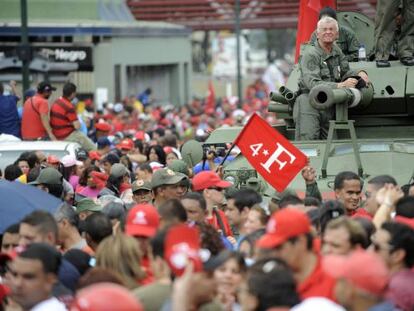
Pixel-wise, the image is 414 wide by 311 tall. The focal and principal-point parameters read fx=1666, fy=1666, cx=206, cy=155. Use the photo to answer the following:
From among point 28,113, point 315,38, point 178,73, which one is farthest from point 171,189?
point 178,73

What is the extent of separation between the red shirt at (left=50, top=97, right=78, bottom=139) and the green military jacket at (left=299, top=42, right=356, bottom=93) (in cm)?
762

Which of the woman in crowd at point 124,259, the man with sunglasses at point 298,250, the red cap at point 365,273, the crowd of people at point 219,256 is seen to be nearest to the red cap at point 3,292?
the crowd of people at point 219,256

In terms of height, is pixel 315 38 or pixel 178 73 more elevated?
pixel 315 38

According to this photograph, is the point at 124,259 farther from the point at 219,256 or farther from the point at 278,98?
the point at 278,98

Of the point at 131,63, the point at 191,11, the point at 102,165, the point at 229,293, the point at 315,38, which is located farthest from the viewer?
the point at 191,11

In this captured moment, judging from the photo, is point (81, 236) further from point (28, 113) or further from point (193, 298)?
point (28, 113)

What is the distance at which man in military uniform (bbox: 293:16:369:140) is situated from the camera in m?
16.4

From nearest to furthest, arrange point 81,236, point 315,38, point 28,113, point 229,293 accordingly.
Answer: point 229,293
point 81,236
point 315,38
point 28,113

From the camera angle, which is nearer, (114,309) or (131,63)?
(114,309)

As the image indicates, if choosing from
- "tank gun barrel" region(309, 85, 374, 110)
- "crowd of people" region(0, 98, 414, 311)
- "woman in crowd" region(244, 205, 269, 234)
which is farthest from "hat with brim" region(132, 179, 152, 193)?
"woman in crowd" region(244, 205, 269, 234)

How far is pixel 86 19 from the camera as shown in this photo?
50.0m

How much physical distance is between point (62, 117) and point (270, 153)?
908 cm

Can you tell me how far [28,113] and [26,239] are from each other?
1319 cm

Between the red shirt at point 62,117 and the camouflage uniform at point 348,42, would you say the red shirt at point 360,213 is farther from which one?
the red shirt at point 62,117
